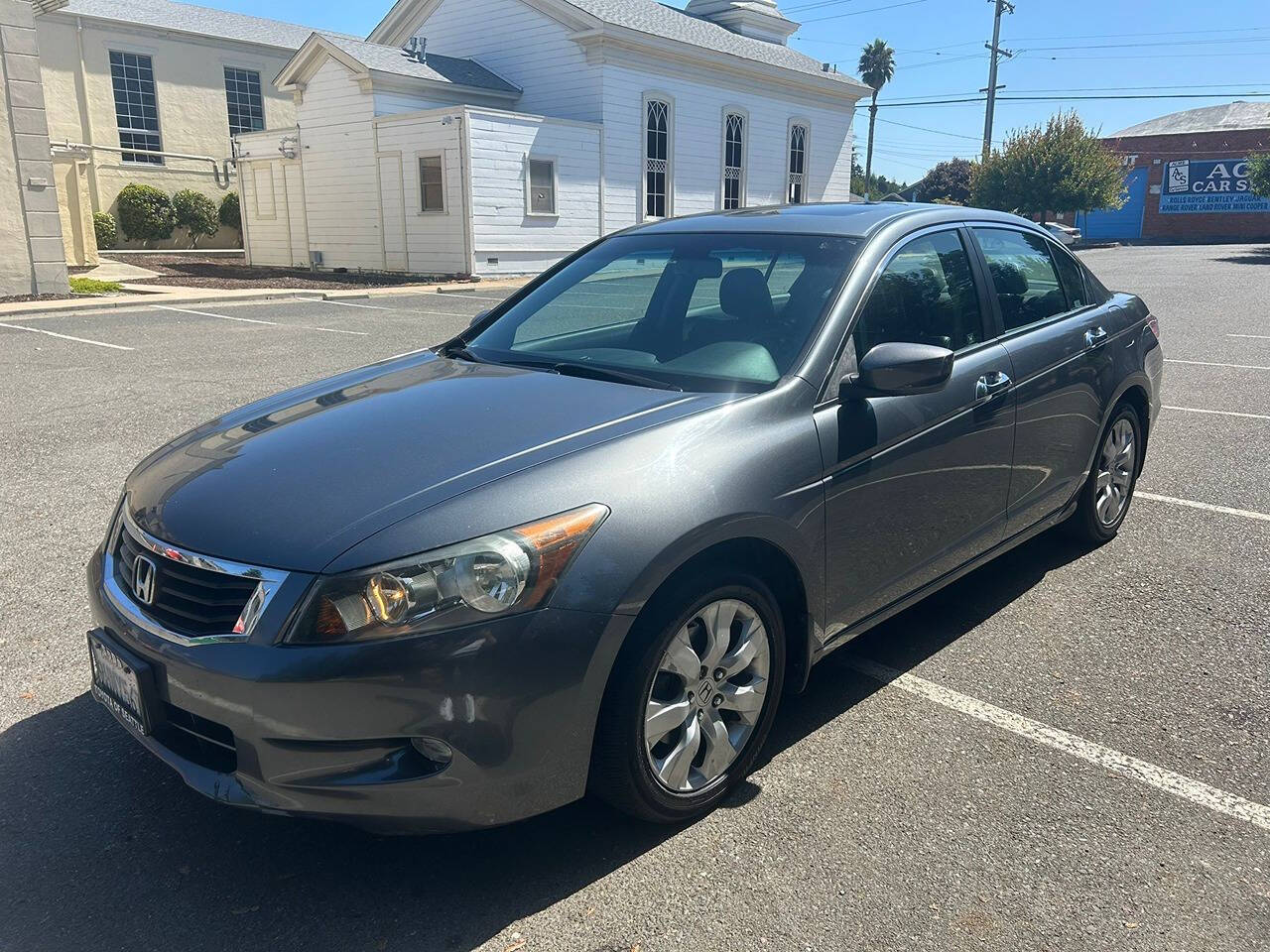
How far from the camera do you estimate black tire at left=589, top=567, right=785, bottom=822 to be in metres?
2.61

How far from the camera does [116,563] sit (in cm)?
294

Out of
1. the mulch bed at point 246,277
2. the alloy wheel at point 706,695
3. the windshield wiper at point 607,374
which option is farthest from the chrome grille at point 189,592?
the mulch bed at point 246,277

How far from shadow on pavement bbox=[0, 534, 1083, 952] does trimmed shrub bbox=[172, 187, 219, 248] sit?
30721mm

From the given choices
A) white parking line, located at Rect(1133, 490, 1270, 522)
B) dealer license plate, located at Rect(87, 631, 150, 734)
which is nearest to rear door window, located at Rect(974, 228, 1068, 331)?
white parking line, located at Rect(1133, 490, 1270, 522)

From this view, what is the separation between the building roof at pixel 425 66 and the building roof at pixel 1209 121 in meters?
44.1

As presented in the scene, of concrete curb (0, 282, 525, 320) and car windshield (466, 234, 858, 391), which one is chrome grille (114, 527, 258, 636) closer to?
car windshield (466, 234, 858, 391)

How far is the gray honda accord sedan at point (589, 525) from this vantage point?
2363mm

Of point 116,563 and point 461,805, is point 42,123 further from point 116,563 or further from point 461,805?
point 461,805

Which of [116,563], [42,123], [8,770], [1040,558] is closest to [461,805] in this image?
[116,563]

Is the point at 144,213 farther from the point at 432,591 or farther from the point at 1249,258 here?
the point at 1249,258

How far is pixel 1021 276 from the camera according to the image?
4512 mm

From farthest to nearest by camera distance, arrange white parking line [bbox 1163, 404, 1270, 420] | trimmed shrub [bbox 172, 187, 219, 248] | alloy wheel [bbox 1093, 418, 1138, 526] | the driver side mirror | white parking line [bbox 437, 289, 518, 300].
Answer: trimmed shrub [bbox 172, 187, 219, 248] → white parking line [bbox 437, 289, 518, 300] → white parking line [bbox 1163, 404, 1270, 420] → alloy wheel [bbox 1093, 418, 1138, 526] → the driver side mirror

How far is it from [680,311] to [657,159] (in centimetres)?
2529

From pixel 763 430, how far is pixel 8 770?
8.34 ft
